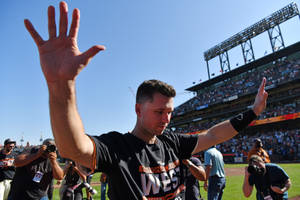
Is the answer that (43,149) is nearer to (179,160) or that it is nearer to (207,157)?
(179,160)

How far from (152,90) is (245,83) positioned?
140ft

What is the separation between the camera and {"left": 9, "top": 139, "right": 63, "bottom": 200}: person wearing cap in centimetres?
391

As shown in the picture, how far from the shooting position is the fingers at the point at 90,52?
125 centimetres

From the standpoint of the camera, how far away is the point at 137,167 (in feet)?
5.72

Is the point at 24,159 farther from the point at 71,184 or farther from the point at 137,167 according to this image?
the point at 137,167

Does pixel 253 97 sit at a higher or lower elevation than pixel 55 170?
higher

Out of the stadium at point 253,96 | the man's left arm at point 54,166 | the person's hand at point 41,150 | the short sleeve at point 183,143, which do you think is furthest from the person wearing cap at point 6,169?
the stadium at point 253,96

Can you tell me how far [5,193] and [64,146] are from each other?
7027 millimetres

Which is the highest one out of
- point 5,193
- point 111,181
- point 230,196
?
point 111,181

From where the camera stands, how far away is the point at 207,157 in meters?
5.94

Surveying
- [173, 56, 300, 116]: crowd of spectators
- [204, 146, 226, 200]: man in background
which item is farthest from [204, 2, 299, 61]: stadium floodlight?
[204, 146, 226, 200]: man in background

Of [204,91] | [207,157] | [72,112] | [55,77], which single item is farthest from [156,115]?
[204,91]

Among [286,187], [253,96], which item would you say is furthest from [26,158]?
[253,96]

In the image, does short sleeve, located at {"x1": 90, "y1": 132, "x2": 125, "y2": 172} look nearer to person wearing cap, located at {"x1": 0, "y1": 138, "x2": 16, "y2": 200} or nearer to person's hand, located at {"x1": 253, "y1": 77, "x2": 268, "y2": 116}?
person's hand, located at {"x1": 253, "y1": 77, "x2": 268, "y2": 116}
